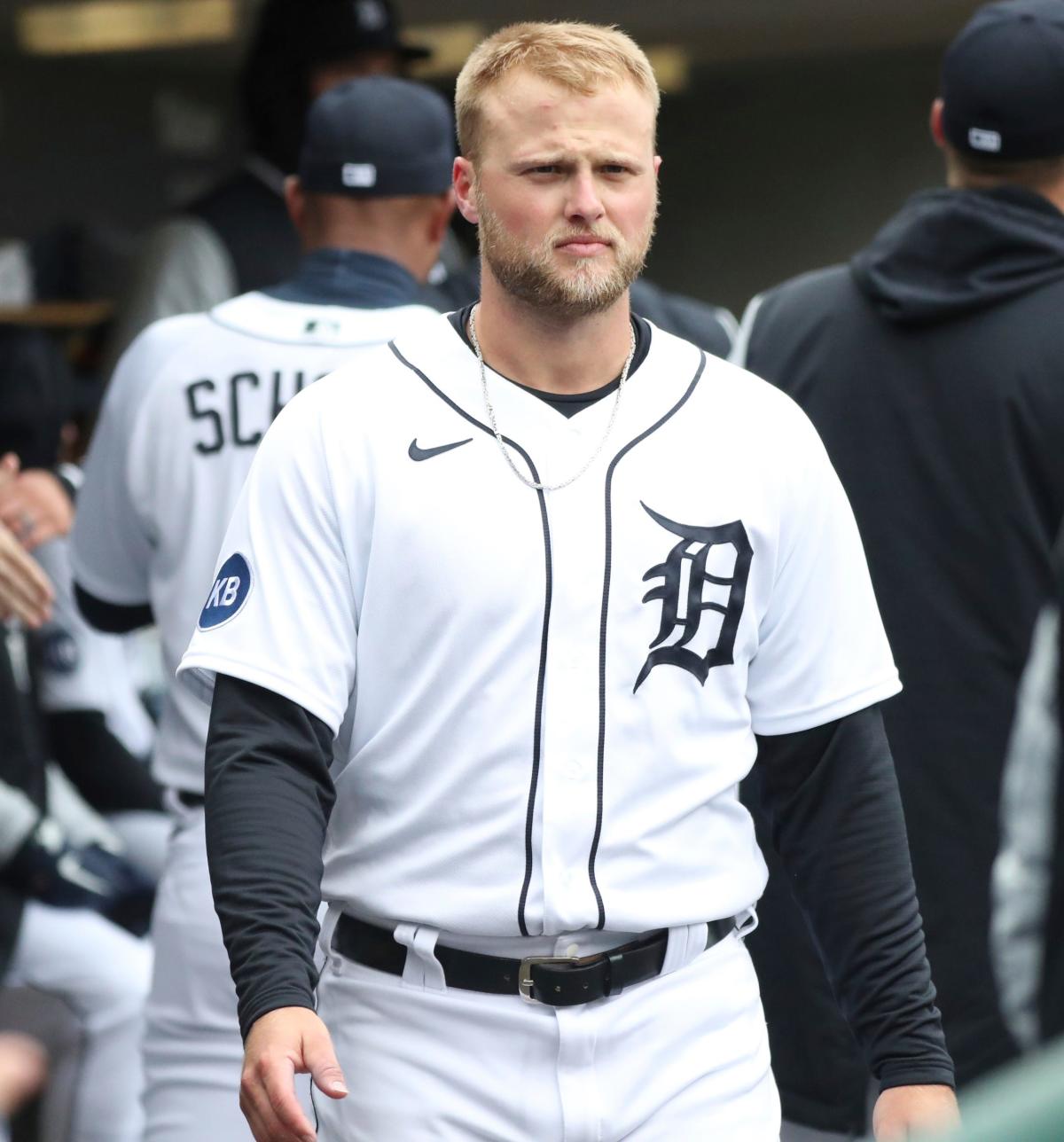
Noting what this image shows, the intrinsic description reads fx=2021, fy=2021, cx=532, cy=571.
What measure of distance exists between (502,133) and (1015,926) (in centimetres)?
97

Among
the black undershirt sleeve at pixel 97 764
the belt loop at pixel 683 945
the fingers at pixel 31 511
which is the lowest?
the black undershirt sleeve at pixel 97 764

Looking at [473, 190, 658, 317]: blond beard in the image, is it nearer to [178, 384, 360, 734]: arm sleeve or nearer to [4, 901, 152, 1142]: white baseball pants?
[178, 384, 360, 734]: arm sleeve

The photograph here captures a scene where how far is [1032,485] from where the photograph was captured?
263 centimetres

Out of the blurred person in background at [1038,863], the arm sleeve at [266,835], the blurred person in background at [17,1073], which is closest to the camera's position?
the blurred person in background at [1038,863]

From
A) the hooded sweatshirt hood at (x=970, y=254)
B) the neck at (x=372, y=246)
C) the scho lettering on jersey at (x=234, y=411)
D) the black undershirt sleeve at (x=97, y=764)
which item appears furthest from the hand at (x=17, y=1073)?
the black undershirt sleeve at (x=97, y=764)

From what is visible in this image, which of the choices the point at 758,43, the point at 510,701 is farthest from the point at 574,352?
the point at 758,43

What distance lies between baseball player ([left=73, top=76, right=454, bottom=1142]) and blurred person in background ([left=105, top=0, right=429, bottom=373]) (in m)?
1.38

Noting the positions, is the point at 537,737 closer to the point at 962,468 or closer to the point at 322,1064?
the point at 322,1064

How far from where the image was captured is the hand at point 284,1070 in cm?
173

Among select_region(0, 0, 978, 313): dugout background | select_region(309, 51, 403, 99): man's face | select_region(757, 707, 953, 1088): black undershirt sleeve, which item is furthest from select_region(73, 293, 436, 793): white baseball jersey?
select_region(0, 0, 978, 313): dugout background

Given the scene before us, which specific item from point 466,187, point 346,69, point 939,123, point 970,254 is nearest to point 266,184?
point 346,69

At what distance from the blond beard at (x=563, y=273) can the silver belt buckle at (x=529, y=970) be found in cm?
63

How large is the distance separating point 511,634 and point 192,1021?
3.53 ft

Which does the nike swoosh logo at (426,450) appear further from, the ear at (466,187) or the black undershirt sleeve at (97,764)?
the black undershirt sleeve at (97,764)
